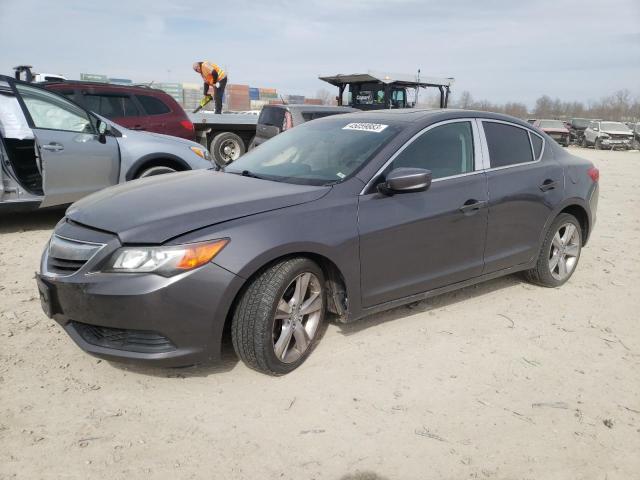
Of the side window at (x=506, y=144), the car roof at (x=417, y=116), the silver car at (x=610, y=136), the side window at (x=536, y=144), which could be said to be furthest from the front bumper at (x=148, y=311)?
the silver car at (x=610, y=136)

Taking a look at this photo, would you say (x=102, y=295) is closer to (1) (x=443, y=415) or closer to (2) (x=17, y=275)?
(1) (x=443, y=415)

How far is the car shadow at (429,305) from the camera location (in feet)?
12.4

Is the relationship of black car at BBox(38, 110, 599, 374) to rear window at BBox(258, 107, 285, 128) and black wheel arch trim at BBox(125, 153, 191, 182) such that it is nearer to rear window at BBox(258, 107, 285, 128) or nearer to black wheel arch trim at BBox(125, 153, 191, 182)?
Answer: black wheel arch trim at BBox(125, 153, 191, 182)

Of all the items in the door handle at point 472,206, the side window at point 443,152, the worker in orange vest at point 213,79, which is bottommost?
the door handle at point 472,206

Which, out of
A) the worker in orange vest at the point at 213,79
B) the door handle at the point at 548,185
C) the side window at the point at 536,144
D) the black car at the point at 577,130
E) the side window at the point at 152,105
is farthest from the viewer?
the black car at the point at 577,130

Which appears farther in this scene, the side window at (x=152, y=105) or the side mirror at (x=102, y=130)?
the side window at (x=152, y=105)

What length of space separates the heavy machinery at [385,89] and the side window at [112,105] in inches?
365

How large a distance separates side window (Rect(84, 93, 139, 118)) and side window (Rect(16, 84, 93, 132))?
2480 millimetres

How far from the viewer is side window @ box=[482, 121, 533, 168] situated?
410 cm

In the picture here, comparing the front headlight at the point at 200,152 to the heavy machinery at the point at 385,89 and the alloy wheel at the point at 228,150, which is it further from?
the heavy machinery at the point at 385,89

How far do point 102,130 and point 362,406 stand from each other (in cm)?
497

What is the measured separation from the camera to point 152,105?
29.2 feet

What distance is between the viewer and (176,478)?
7.41 feet

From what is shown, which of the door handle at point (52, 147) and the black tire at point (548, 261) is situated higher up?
the door handle at point (52, 147)
